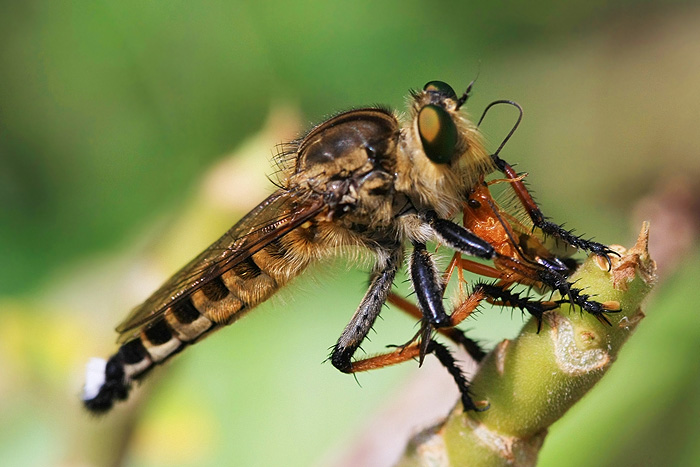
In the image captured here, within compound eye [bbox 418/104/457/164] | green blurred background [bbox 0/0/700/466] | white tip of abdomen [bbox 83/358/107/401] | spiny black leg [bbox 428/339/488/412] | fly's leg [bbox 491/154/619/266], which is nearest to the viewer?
spiny black leg [bbox 428/339/488/412]

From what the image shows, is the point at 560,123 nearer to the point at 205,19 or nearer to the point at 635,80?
the point at 635,80

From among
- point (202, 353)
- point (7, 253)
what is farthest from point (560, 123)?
point (7, 253)

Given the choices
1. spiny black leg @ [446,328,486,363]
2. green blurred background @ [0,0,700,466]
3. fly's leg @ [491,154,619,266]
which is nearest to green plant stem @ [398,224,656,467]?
fly's leg @ [491,154,619,266]

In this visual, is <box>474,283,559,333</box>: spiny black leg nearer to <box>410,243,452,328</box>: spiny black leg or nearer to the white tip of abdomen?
<box>410,243,452,328</box>: spiny black leg

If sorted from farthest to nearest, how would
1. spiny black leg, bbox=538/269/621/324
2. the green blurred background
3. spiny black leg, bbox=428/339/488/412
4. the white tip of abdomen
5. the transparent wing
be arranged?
Result: 1. the green blurred background
2. the white tip of abdomen
3. the transparent wing
4. spiny black leg, bbox=428/339/488/412
5. spiny black leg, bbox=538/269/621/324

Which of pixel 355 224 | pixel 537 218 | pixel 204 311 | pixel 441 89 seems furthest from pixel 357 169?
pixel 204 311

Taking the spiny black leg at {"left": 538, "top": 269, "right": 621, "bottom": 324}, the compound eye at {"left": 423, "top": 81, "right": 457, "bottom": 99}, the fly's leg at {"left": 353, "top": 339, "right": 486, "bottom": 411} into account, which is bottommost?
the fly's leg at {"left": 353, "top": 339, "right": 486, "bottom": 411}
